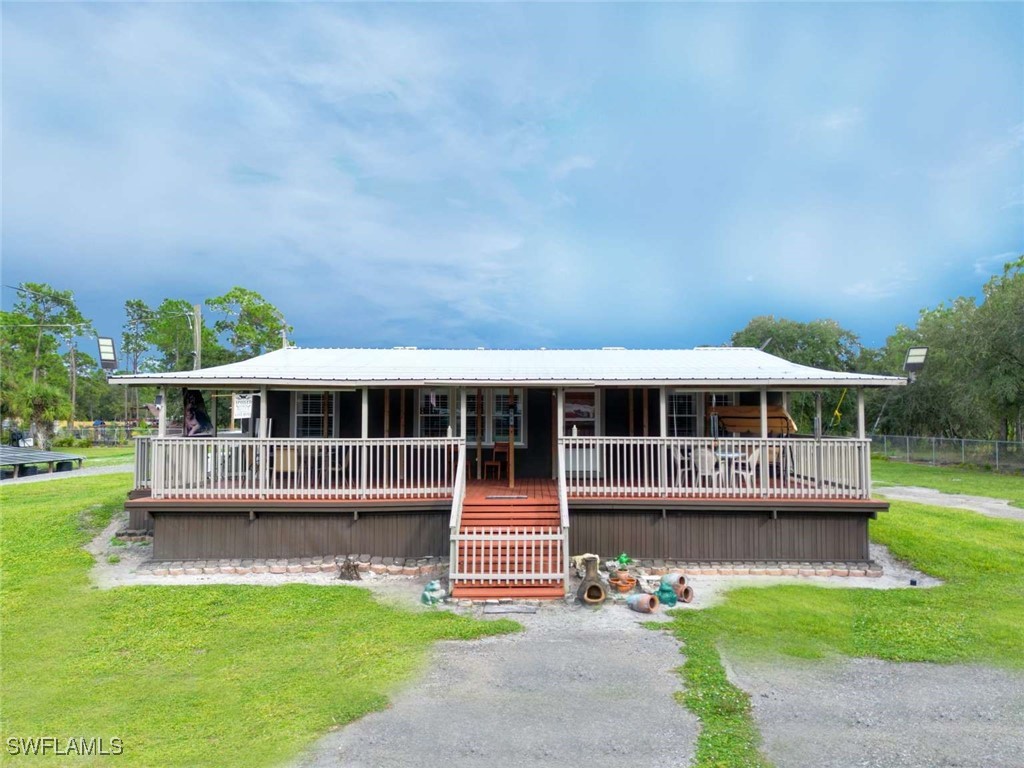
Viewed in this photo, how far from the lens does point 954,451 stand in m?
24.7

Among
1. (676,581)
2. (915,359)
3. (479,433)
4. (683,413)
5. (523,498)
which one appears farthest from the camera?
(683,413)

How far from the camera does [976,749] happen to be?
3.90m

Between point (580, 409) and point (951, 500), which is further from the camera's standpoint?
point (951, 500)

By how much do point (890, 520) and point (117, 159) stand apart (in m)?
26.1

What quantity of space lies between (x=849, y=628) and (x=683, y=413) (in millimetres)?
6149

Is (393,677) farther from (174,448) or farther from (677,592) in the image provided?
(174,448)

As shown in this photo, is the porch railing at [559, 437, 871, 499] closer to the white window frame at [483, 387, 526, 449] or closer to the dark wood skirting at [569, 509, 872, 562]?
the dark wood skirting at [569, 509, 872, 562]

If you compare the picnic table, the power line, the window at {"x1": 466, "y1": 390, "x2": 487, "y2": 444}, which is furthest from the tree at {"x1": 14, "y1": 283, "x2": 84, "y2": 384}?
the window at {"x1": 466, "y1": 390, "x2": 487, "y2": 444}

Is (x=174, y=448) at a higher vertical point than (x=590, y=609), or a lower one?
higher

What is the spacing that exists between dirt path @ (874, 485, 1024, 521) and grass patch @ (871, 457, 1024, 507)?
1.58ft

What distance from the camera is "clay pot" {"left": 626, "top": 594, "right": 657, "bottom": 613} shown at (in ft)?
22.2

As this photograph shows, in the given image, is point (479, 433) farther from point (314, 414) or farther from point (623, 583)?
point (623, 583)

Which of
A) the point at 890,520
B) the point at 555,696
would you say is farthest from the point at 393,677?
the point at 890,520

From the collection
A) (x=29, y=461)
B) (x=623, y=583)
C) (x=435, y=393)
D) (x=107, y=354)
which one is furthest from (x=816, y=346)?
(x=29, y=461)
